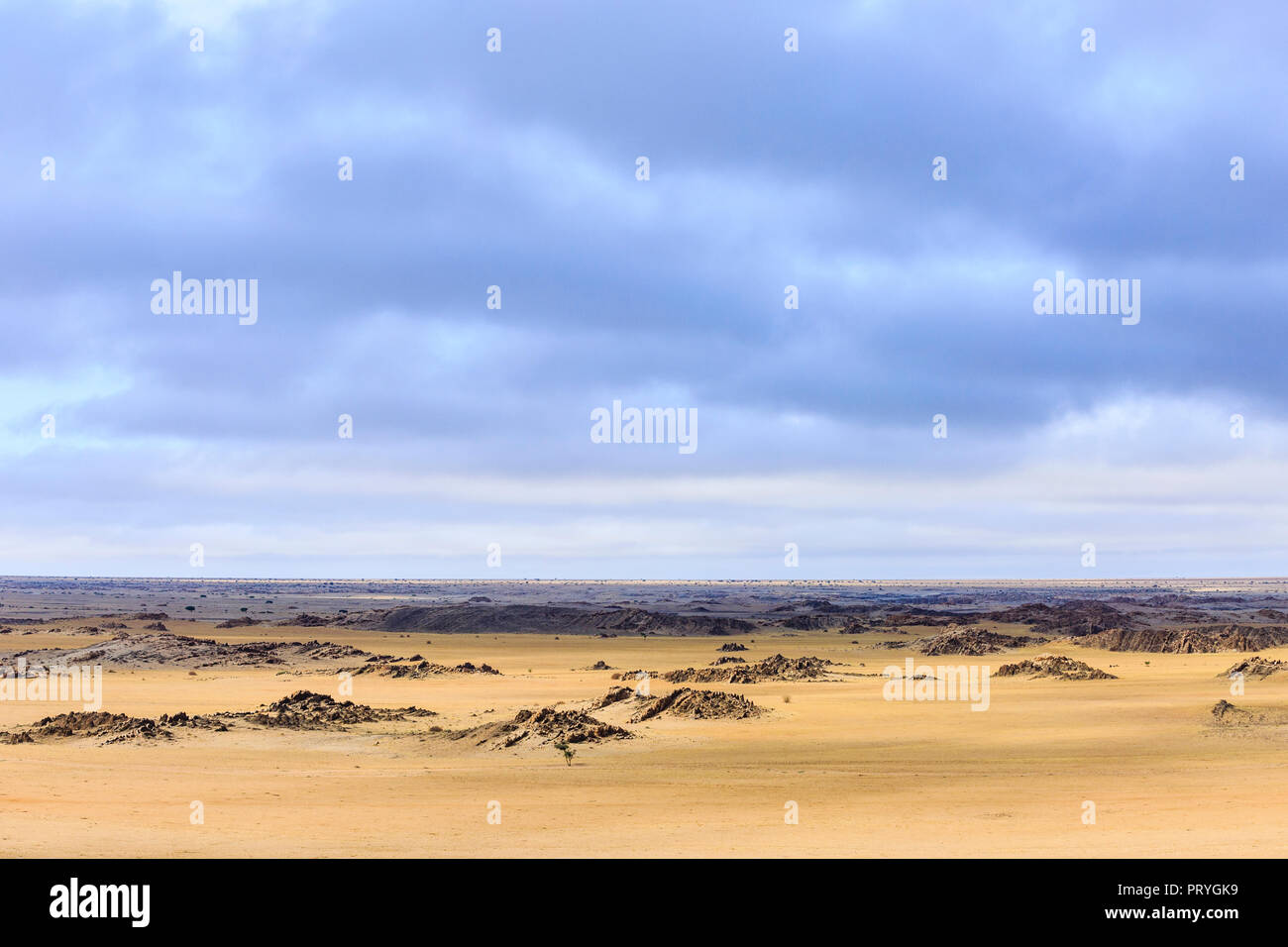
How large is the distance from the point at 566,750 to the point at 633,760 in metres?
2.14

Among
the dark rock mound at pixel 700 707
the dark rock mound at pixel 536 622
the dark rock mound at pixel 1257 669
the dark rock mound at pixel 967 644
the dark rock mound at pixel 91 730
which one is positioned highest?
the dark rock mound at pixel 91 730

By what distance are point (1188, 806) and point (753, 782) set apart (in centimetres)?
981

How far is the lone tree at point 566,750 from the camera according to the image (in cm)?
2925

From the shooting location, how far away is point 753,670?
2221 inches

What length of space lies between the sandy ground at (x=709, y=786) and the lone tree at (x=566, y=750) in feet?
1.39

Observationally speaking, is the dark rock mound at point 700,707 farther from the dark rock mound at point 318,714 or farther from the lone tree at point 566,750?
the dark rock mound at point 318,714

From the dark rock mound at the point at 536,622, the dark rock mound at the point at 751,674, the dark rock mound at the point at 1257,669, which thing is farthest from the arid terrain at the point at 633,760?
the dark rock mound at the point at 536,622

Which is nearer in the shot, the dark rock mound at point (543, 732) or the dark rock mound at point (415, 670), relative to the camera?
the dark rock mound at point (543, 732)

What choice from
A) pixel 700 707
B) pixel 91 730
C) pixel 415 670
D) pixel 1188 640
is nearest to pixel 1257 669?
pixel 1188 640

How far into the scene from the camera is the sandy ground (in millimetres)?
18188

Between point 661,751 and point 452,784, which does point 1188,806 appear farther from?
point 452,784

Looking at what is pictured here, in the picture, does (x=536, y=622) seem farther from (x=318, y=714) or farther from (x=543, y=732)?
(x=543, y=732)

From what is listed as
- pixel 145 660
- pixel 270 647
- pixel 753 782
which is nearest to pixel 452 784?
pixel 753 782

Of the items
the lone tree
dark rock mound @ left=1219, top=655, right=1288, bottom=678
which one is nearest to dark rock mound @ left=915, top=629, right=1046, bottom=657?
dark rock mound @ left=1219, top=655, right=1288, bottom=678
